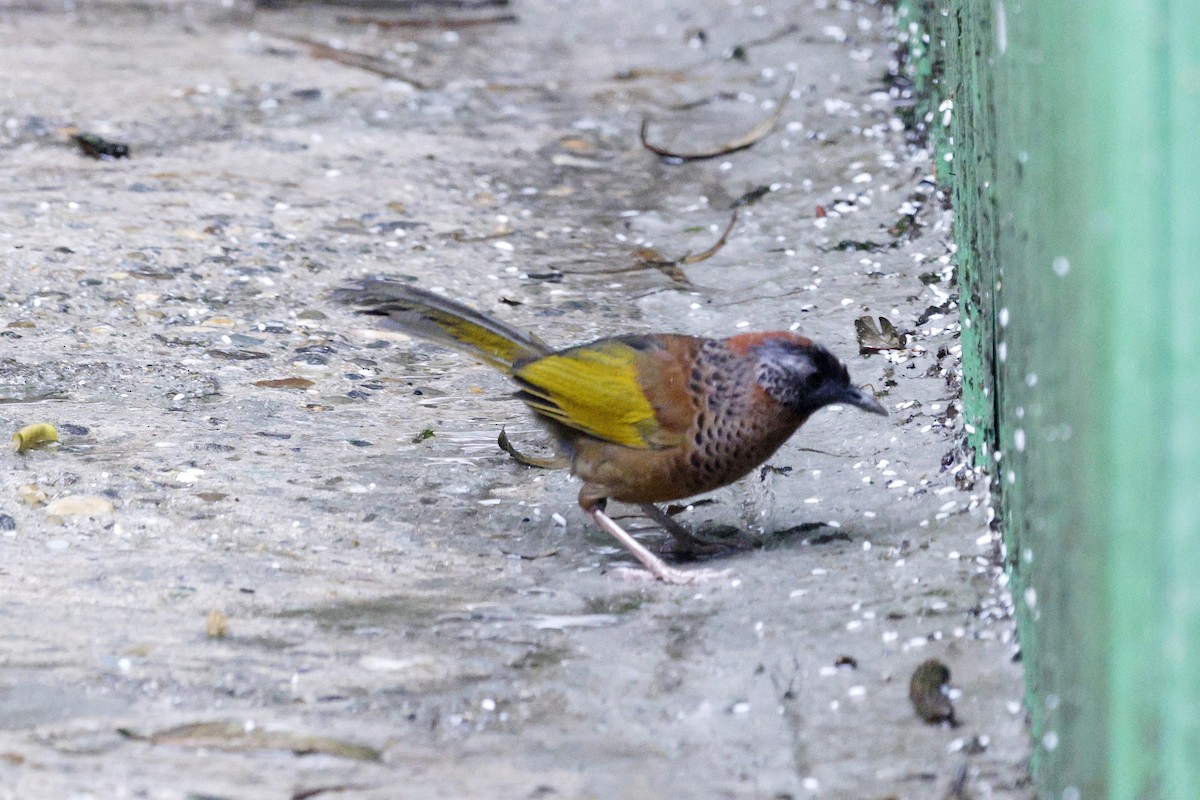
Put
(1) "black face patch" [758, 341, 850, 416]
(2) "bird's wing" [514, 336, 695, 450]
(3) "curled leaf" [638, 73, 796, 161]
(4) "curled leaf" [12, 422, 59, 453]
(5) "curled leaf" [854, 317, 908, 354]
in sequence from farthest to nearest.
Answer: (3) "curled leaf" [638, 73, 796, 161], (5) "curled leaf" [854, 317, 908, 354], (4) "curled leaf" [12, 422, 59, 453], (2) "bird's wing" [514, 336, 695, 450], (1) "black face patch" [758, 341, 850, 416]

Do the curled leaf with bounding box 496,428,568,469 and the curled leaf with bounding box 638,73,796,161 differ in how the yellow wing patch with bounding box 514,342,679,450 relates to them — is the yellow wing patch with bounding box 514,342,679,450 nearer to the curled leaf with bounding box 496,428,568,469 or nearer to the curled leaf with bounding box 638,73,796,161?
the curled leaf with bounding box 496,428,568,469

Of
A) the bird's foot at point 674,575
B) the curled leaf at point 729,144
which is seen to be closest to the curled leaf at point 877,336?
the bird's foot at point 674,575

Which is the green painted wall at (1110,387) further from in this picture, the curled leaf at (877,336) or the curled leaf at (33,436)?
the curled leaf at (33,436)

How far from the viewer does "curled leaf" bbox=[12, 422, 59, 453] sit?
3932 mm

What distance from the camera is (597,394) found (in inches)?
144

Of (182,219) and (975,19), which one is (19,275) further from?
(975,19)

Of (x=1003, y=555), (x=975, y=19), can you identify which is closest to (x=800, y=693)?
(x=1003, y=555)

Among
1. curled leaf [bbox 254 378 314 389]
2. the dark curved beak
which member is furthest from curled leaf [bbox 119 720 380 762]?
curled leaf [bbox 254 378 314 389]

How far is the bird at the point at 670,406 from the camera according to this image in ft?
11.2

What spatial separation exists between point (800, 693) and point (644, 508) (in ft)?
3.73

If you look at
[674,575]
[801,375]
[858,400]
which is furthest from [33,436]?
[858,400]

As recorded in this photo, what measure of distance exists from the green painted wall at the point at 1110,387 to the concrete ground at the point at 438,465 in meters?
0.53

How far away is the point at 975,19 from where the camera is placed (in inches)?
147

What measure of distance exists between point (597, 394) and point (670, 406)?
0.23m
